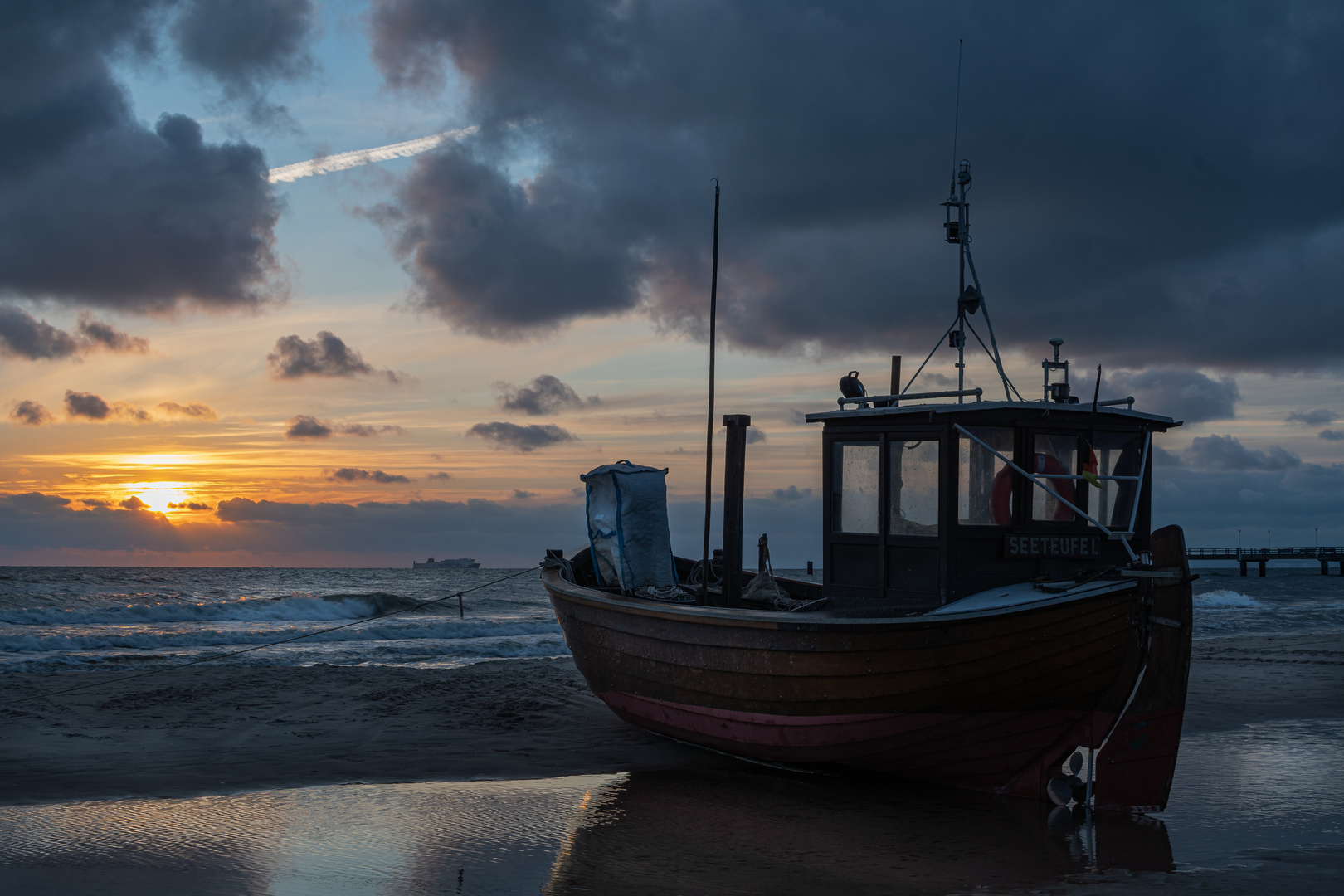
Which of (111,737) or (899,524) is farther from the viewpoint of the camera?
(111,737)

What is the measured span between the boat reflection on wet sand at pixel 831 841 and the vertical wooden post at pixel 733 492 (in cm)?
236

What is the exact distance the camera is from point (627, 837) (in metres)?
7.18

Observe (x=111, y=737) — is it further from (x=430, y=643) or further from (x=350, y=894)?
(x=430, y=643)

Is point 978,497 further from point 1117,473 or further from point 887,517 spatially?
point 1117,473

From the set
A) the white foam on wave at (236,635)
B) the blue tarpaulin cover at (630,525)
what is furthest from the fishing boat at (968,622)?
the white foam on wave at (236,635)

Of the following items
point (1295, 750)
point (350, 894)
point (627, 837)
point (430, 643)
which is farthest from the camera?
point (430, 643)

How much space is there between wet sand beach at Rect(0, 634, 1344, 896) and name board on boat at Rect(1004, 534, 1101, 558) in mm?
2059

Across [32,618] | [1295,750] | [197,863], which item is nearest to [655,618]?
[197,863]

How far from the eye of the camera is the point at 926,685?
24.3 ft

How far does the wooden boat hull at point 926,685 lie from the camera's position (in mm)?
7098

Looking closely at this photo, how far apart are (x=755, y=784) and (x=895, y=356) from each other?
435 cm

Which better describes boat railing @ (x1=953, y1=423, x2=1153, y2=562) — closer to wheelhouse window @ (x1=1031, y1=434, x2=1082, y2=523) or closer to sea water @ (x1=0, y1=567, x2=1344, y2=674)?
wheelhouse window @ (x1=1031, y1=434, x2=1082, y2=523)

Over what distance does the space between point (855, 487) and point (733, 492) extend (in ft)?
6.63

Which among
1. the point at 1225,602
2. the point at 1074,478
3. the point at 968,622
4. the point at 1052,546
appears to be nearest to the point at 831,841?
the point at 968,622
